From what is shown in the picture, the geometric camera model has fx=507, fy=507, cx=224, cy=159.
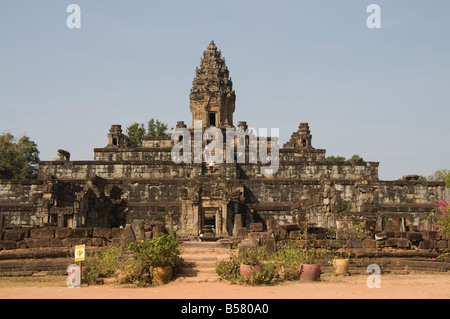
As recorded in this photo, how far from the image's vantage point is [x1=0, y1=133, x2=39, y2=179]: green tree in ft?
170

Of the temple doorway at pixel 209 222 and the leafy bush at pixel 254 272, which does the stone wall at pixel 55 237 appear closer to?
the leafy bush at pixel 254 272

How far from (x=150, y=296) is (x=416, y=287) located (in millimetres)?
6946

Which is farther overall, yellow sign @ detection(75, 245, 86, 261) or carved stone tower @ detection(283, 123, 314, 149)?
carved stone tower @ detection(283, 123, 314, 149)

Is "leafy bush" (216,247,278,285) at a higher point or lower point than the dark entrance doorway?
lower

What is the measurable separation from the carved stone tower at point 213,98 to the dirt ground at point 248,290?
29.5 meters

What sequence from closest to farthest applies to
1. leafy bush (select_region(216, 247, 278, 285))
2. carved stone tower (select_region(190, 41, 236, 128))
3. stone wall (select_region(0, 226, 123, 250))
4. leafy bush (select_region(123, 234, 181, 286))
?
leafy bush (select_region(216, 247, 278, 285)), leafy bush (select_region(123, 234, 181, 286)), stone wall (select_region(0, 226, 123, 250)), carved stone tower (select_region(190, 41, 236, 128))

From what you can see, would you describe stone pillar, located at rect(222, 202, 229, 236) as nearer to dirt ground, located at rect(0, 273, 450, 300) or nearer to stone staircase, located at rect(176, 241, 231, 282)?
stone staircase, located at rect(176, 241, 231, 282)

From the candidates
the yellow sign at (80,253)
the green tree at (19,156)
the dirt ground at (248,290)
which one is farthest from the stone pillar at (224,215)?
the green tree at (19,156)

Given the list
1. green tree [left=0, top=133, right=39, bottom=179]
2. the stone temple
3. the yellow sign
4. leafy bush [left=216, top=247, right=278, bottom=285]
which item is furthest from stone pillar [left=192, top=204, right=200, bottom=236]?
green tree [left=0, top=133, right=39, bottom=179]

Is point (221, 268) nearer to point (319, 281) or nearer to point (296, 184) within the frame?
point (319, 281)

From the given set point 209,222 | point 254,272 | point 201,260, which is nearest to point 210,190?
point 209,222

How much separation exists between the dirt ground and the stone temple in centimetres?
677

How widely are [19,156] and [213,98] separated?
24.2 meters

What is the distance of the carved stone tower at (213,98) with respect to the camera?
43.8 metres
